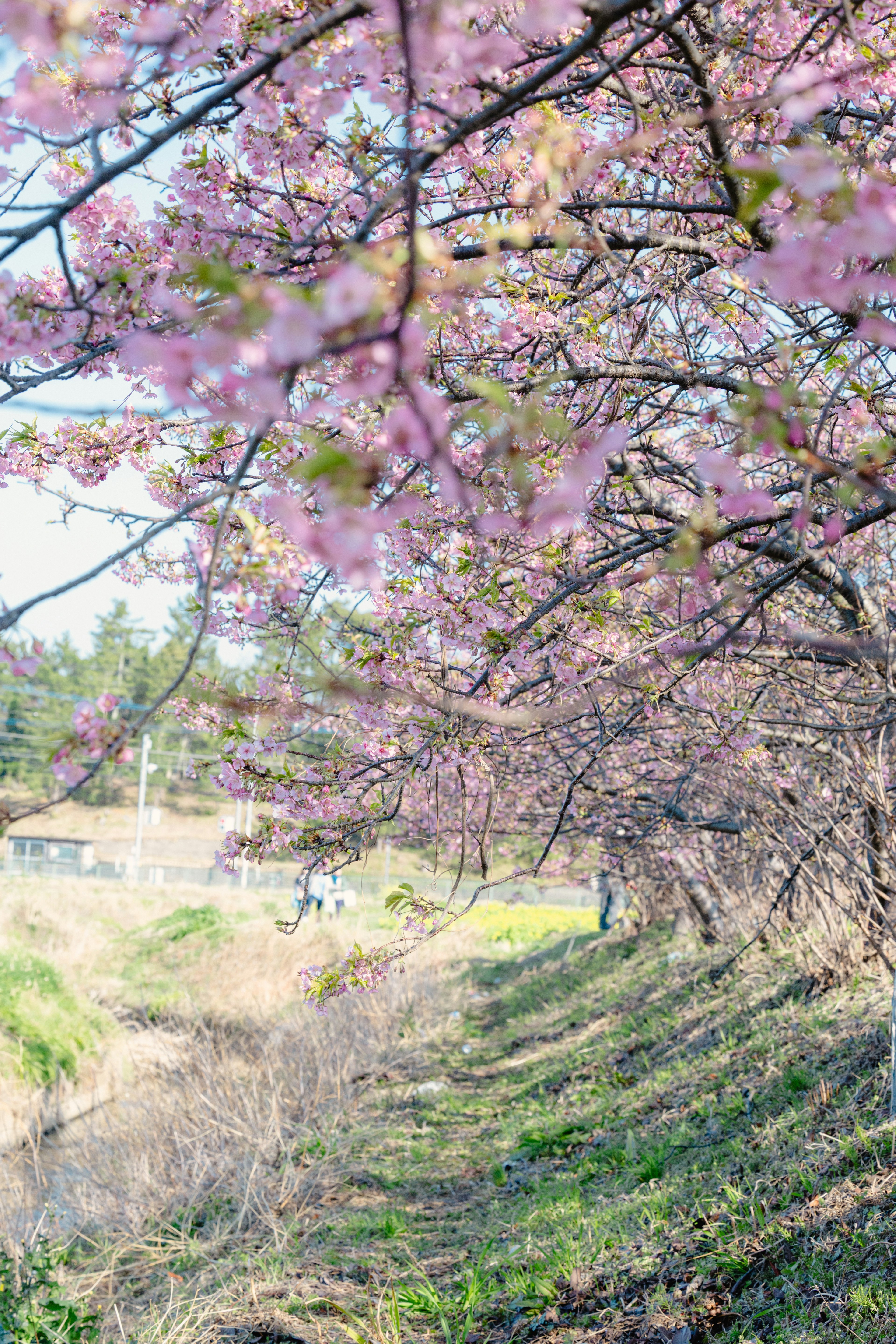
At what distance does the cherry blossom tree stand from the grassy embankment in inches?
59.7

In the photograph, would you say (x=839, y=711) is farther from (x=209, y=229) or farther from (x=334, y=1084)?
(x=334, y=1084)

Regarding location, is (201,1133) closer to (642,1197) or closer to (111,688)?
(642,1197)

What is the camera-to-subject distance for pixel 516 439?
7.77ft

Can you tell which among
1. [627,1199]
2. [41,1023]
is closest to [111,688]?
[41,1023]

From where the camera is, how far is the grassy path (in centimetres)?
341

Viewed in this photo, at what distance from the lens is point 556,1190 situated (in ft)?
17.7

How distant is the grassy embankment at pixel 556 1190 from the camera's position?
11.6ft

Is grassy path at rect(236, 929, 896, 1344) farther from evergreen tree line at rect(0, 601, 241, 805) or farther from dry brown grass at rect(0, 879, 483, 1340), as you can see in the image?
evergreen tree line at rect(0, 601, 241, 805)

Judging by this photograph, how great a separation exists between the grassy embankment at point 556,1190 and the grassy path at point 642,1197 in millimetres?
14

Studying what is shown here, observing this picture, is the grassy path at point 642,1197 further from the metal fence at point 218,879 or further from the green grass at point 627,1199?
the metal fence at point 218,879

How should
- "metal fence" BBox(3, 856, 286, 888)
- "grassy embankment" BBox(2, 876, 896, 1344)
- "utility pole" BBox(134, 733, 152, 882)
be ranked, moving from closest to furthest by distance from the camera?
"grassy embankment" BBox(2, 876, 896, 1344) → "utility pole" BBox(134, 733, 152, 882) → "metal fence" BBox(3, 856, 286, 888)

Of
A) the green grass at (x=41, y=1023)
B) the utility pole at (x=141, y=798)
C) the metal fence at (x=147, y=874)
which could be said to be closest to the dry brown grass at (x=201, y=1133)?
the green grass at (x=41, y=1023)

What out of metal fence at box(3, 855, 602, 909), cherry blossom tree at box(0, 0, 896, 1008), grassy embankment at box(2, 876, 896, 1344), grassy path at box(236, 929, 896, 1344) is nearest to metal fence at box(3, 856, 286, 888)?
metal fence at box(3, 855, 602, 909)

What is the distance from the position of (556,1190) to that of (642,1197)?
1056 millimetres
